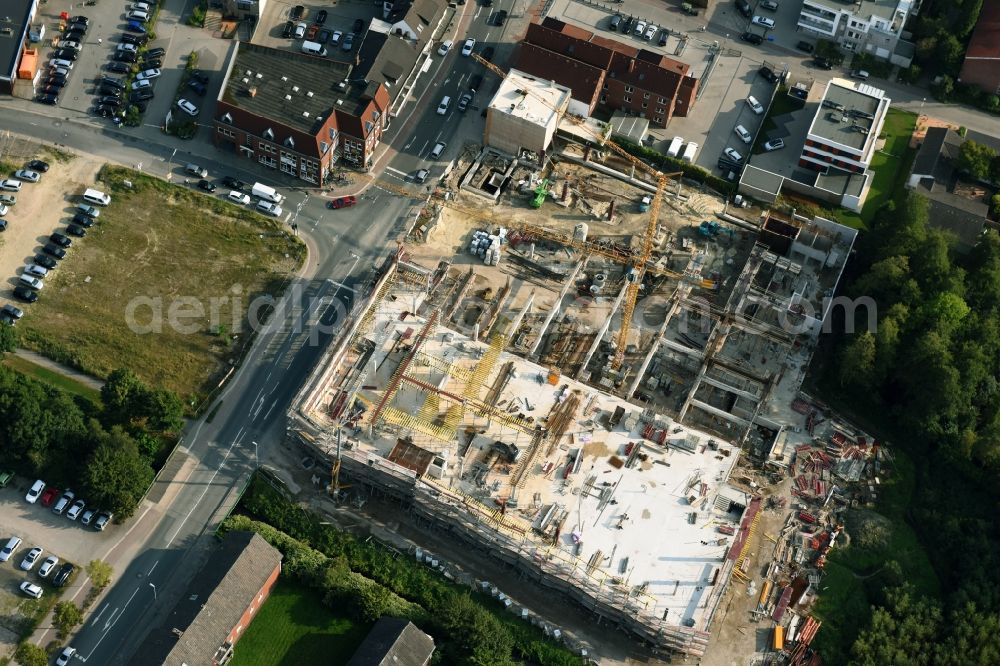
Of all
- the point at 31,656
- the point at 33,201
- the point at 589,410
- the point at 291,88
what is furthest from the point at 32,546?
the point at 291,88

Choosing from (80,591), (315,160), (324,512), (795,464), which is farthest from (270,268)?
(795,464)

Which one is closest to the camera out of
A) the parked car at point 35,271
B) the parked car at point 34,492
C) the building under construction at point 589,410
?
the building under construction at point 589,410

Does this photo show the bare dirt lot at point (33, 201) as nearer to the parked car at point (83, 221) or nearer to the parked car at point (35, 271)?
the parked car at point (35, 271)

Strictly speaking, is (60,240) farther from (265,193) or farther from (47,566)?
(47,566)

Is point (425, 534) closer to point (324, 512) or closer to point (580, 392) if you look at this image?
point (324, 512)

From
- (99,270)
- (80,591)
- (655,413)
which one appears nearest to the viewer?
(80,591)

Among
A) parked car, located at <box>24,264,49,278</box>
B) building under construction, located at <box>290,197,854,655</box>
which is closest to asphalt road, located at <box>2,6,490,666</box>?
building under construction, located at <box>290,197,854,655</box>

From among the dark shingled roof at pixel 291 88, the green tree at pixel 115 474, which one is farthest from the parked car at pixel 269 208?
the green tree at pixel 115 474
